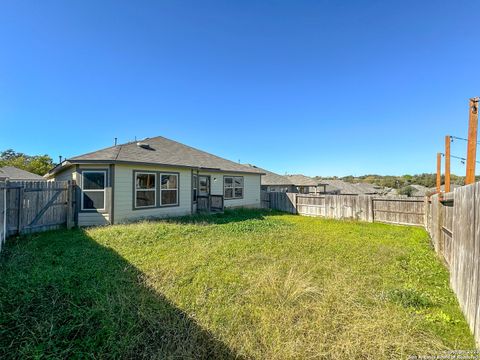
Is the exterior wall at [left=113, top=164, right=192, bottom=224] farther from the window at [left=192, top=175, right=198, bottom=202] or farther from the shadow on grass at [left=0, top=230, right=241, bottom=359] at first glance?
the shadow on grass at [left=0, top=230, right=241, bottom=359]

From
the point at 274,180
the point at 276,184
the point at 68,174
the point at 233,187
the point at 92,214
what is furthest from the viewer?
the point at 274,180

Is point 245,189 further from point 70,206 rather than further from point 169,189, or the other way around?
point 70,206

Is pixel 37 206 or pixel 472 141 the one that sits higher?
pixel 472 141

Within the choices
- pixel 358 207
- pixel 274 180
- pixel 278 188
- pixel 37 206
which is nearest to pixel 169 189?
pixel 37 206

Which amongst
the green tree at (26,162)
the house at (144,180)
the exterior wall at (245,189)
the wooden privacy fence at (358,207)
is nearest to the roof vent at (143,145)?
the house at (144,180)

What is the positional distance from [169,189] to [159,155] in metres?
1.98

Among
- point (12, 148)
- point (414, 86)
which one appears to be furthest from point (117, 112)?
point (12, 148)

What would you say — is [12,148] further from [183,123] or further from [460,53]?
[460,53]

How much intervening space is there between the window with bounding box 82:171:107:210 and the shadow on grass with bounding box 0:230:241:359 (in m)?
4.86

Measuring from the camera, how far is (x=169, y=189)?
38.1 feet

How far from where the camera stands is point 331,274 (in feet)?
14.9

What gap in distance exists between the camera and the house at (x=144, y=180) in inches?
367

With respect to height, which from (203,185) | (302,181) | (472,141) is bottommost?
(203,185)

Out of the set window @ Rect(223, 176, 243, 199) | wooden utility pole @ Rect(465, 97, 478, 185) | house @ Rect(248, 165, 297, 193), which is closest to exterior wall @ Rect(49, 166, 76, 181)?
window @ Rect(223, 176, 243, 199)
